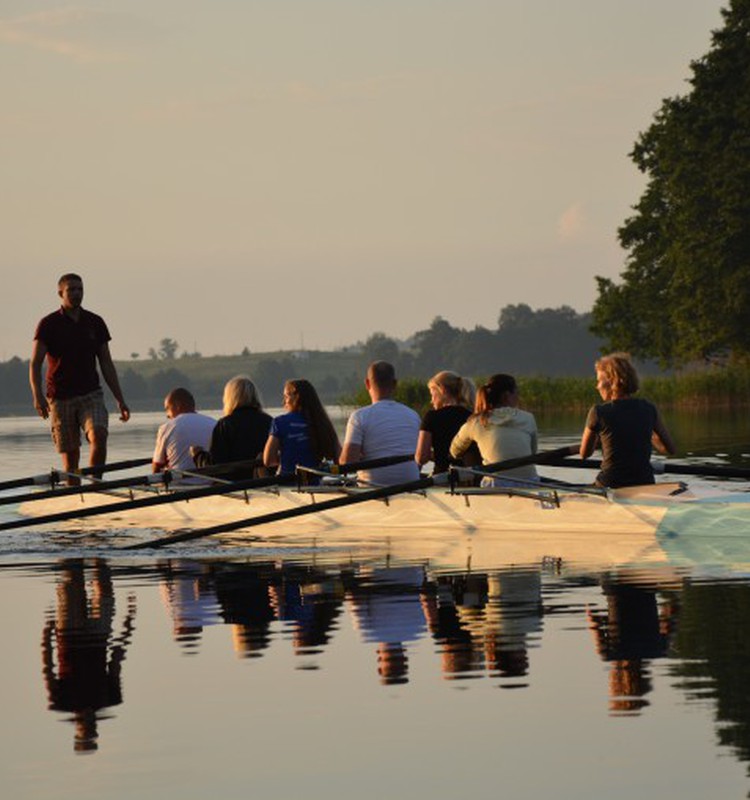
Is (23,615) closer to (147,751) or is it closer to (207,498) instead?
Answer: (147,751)

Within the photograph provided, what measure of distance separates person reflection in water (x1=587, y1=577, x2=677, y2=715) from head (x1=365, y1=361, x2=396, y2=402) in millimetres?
4562

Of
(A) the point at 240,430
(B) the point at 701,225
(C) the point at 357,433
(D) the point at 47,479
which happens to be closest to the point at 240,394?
(A) the point at 240,430

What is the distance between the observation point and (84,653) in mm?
9500

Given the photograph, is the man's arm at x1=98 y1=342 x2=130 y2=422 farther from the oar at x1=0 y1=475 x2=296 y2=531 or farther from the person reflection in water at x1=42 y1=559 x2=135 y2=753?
the person reflection in water at x1=42 y1=559 x2=135 y2=753

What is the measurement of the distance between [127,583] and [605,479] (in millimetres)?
3823

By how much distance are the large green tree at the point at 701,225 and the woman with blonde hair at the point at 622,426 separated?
4571 centimetres

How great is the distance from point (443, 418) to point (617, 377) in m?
2.07

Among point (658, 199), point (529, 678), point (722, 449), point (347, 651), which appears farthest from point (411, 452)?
point (658, 199)

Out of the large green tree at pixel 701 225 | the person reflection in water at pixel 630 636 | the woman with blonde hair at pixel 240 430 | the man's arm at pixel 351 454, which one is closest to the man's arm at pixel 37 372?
the woman with blonde hair at pixel 240 430

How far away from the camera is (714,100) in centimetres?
6119

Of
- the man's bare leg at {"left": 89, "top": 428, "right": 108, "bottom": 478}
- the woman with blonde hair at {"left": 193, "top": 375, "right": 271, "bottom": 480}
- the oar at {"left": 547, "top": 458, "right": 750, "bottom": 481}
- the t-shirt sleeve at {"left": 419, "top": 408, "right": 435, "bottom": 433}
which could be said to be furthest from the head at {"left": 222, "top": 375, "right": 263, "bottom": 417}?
the oar at {"left": 547, "top": 458, "right": 750, "bottom": 481}

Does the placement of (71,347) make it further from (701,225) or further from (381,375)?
(701,225)

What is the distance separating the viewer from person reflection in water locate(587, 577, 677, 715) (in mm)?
7836

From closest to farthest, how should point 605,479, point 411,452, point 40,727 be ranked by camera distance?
point 40,727 < point 605,479 < point 411,452
